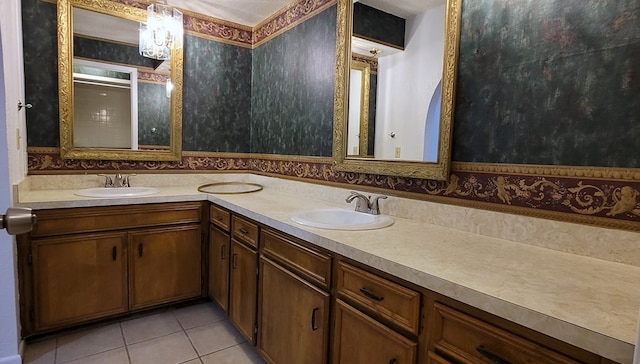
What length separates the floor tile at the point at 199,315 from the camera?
7.58ft

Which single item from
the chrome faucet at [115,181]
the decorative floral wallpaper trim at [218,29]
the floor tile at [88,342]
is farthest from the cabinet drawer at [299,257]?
the decorative floral wallpaper trim at [218,29]

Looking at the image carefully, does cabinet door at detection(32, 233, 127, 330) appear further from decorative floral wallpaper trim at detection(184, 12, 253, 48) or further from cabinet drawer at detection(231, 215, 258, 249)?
decorative floral wallpaper trim at detection(184, 12, 253, 48)

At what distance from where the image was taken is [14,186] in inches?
69.9

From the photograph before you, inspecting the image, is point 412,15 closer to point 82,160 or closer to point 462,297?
point 462,297

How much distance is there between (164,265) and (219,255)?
41 centimetres

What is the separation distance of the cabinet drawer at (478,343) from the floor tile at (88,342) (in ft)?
6.49

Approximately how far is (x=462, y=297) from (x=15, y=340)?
225 cm

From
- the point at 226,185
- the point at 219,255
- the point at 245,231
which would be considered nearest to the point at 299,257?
the point at 245,231

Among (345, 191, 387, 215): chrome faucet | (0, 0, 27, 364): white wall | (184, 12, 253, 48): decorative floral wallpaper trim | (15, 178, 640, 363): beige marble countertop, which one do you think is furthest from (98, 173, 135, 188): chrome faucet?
(345, 191, 387, 215): chrome faucet

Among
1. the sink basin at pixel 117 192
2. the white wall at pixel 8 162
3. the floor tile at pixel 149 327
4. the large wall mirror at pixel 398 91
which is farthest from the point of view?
the sink basin at pixel 117 192

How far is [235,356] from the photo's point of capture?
1957 millimetres

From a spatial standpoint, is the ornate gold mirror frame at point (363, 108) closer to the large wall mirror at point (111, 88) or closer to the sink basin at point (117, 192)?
the sink basin at point (117, 192)

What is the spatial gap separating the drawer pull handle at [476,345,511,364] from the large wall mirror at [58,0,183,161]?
2.62 metres

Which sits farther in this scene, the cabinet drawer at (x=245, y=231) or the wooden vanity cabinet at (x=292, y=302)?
the cabinet drawer at (x=245, y=231)
